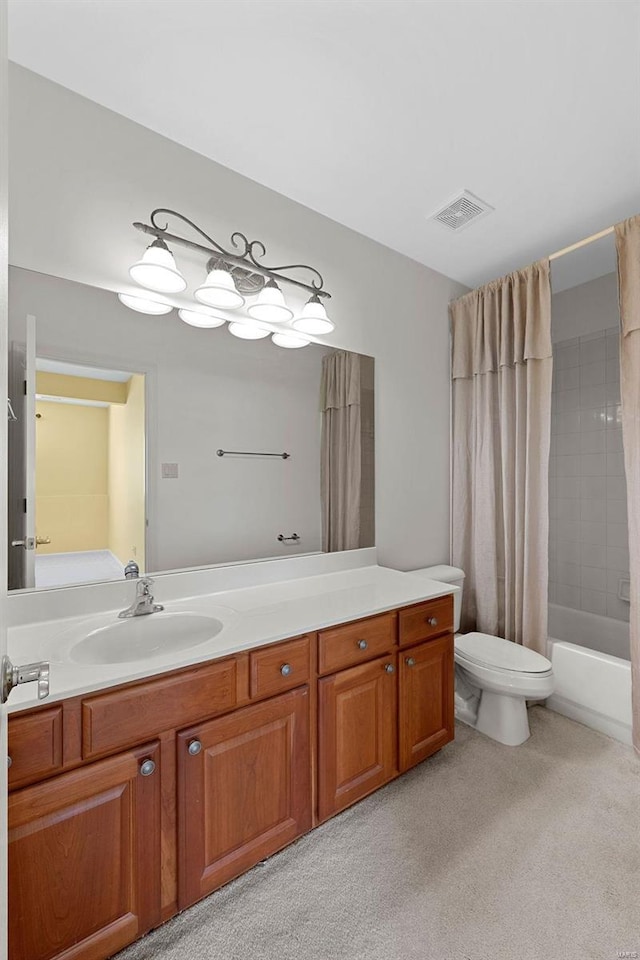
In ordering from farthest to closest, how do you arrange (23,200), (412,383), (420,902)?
(412,383)
(23,200)
(420,902)

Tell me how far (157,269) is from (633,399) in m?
2.08

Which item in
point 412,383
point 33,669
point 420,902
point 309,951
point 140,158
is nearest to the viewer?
point 33,669

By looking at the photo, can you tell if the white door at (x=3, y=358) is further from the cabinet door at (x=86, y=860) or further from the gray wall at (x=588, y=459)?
the gray wall at (x=588, y=459)

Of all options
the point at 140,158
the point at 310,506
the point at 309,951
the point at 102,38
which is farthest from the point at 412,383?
the point at 309,951

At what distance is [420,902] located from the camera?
1270 mm

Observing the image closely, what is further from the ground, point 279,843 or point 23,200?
point 23,200

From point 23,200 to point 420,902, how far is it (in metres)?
2.50

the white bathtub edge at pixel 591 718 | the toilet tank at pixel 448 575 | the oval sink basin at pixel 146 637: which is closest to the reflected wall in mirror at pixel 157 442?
the oval sink basin at pixel 146 637

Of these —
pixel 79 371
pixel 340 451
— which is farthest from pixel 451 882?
pixel 79 371

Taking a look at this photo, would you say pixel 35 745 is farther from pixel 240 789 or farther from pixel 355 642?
pixel 355 642

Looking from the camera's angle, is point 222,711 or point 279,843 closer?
point 222,711

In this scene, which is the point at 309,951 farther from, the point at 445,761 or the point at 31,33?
the point at 31,33

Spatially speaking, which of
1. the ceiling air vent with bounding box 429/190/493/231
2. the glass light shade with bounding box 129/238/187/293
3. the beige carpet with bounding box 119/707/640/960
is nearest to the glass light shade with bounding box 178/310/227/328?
the glass light shade with bounding box 129/238/187/293

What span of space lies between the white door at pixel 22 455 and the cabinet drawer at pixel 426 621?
132 centimetres
